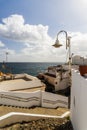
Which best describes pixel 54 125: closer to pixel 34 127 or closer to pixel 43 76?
pixel 34 127

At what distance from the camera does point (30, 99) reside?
1656cm

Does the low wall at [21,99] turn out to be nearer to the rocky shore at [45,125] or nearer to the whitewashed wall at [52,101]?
the whitewashed wall at [52,101]

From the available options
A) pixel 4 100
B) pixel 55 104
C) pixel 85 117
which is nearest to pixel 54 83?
pixel 55 104

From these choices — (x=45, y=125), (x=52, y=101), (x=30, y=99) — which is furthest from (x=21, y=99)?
(x=45, y=125)

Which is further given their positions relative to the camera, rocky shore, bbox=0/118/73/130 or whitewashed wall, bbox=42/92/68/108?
whitewashed wall, bbox=42/92/68/108

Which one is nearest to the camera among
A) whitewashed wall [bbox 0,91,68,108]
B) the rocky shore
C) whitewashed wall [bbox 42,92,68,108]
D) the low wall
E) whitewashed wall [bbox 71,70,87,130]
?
whitewashed wall [bbox 71,70,87,130]

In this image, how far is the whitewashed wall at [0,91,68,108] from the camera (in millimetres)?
15258

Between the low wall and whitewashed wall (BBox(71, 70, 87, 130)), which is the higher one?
whitewashed wall (BBox(71, 70, 87, 130))

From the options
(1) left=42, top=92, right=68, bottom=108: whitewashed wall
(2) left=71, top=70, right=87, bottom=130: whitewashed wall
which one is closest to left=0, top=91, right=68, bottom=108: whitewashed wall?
(1) left=42, top=92, right=68, bottom=108: whitewashed wall

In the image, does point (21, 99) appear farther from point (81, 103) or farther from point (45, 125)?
point (81, 103)

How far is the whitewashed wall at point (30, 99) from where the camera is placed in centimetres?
1526

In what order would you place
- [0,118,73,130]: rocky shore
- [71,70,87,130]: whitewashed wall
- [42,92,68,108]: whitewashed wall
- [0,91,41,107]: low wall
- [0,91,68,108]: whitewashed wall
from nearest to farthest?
[71,70,87,130]: whitewashed wall, [0,118,73,130]: rocky shore, [0,91,41,107]: low wall, [0,91,68,108]: whitewashed wall, [42,92,68,108]: whitewashed wall

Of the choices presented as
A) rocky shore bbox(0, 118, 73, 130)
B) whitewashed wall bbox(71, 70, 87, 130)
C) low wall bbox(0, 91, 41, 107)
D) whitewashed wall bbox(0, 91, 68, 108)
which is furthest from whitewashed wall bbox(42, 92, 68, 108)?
whitewashed wall bbox(71, 70, 87, 130)

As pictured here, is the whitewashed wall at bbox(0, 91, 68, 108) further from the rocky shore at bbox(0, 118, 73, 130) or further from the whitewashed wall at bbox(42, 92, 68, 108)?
the rocky shore at bbox(0, 118, 73, 130)
